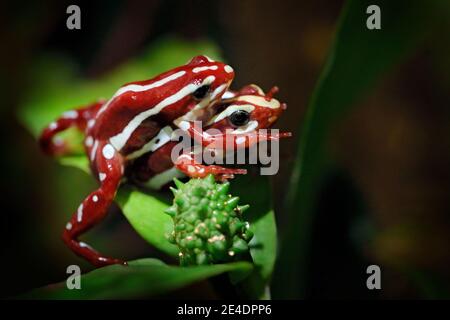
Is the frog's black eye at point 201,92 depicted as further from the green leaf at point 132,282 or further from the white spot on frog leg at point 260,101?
the green leaf at point 132,282

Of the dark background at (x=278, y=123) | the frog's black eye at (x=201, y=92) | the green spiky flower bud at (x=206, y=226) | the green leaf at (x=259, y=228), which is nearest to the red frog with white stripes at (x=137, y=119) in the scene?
the frog's black eye at (x=201, y=92)

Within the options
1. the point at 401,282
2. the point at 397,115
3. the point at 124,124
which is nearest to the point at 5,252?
the point at 124,124

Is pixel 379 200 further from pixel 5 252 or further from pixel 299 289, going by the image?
pixel 5 252

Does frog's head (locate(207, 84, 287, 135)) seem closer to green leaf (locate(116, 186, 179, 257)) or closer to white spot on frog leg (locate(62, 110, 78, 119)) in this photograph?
green leaf (locate(116, 186, 179, 257))

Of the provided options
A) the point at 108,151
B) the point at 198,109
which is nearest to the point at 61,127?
the point at 108,151

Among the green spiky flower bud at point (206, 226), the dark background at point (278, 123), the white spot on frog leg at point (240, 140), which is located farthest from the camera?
the dark background at point (278, 123)
